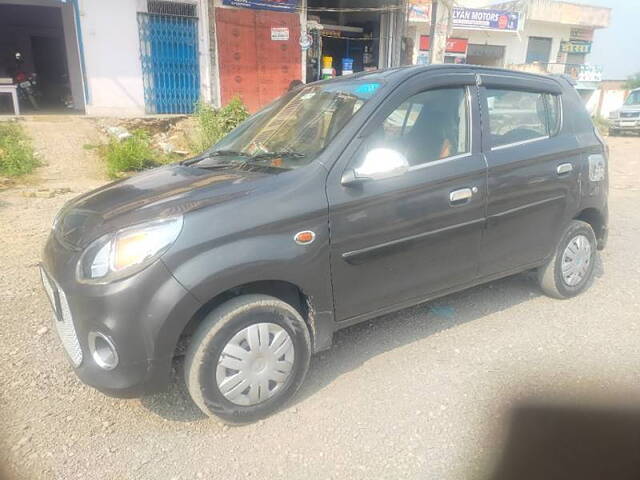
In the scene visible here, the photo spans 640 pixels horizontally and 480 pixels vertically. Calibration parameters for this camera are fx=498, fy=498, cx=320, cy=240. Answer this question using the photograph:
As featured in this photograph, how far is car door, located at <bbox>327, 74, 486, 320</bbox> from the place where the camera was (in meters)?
2.71

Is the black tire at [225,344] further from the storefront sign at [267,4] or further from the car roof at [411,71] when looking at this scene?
the storefront sign at [267,4]

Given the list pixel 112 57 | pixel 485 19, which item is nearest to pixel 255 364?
pixel 112 57

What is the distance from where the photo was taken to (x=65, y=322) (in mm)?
2539

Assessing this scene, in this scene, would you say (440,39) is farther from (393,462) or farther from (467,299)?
(393,462)

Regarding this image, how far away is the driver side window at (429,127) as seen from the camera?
299 cm

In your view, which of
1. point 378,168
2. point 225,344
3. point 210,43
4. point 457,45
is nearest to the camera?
point 225,344

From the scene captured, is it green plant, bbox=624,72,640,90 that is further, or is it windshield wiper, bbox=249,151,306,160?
green plant, bbox=624,72,640,90

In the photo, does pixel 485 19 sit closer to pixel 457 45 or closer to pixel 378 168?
pixel 457 45

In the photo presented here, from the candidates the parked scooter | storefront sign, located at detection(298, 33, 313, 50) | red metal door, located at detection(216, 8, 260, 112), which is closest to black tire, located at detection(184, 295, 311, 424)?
red metal door, located at detection(216, 8, 260, 112)

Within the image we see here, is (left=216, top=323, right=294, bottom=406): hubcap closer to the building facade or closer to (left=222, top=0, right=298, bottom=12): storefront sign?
the building facade

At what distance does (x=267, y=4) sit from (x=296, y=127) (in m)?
11.6

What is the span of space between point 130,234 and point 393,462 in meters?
1.62

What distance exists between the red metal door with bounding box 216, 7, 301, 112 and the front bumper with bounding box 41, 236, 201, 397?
11.5 metres

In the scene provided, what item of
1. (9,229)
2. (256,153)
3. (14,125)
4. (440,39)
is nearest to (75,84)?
(14,125)
